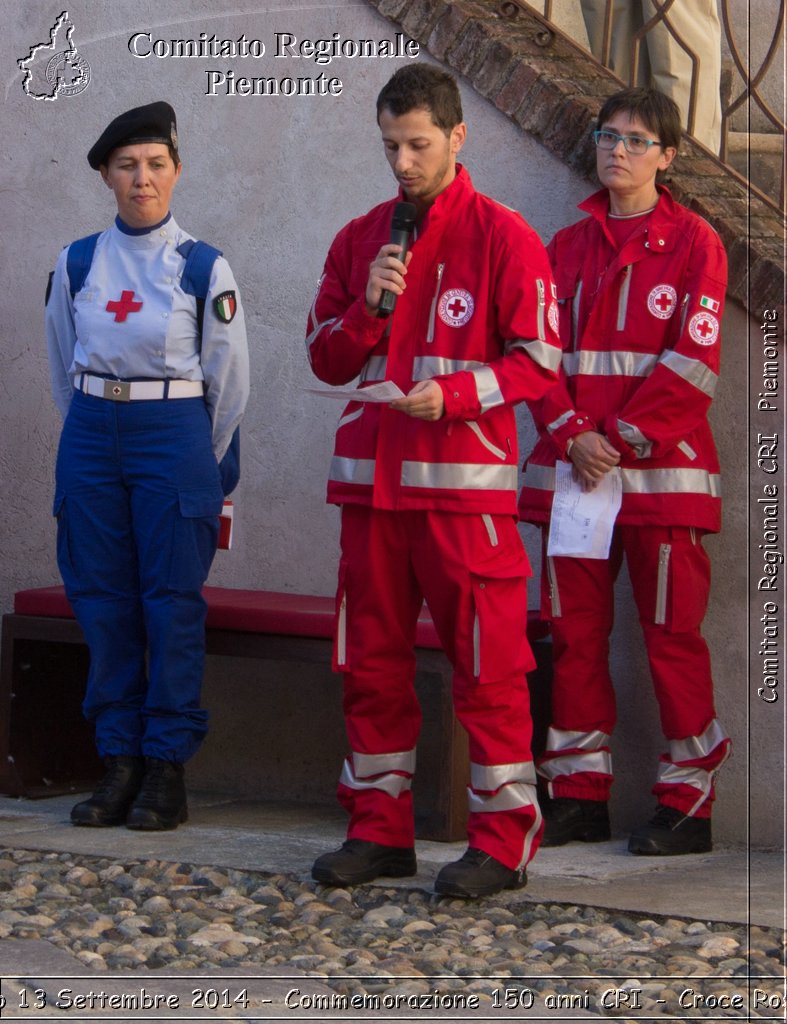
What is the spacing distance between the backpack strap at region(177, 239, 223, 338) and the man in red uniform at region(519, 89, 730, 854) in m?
1.05

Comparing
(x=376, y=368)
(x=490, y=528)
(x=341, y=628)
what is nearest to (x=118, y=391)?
(x=376, y=368)

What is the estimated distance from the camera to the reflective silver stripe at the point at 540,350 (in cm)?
415

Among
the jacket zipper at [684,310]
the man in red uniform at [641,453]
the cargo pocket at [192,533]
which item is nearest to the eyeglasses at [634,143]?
the man in red uniform at [641,453]

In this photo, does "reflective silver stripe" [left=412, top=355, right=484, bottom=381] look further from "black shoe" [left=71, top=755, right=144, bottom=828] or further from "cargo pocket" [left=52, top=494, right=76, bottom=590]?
"black shoe" [left=71, top=755, right=144, bottom=828]

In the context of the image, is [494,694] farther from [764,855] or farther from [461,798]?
[764,855]

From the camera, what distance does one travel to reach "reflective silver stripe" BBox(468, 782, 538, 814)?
421 centimetres

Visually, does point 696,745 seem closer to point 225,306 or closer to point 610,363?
point 610,363

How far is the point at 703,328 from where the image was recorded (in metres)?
4.75

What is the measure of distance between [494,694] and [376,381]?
0.85 m

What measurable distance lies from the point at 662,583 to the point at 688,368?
627 mm

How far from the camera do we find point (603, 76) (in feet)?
18.1

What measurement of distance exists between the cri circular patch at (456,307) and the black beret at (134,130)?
1.31 metres

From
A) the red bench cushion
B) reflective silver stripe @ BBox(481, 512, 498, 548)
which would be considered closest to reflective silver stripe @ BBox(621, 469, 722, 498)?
the red bench cushion

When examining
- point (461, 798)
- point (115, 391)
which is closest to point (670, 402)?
point (461, 798)
